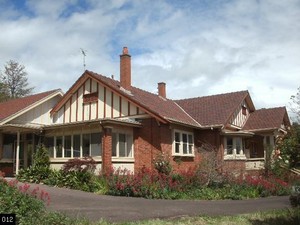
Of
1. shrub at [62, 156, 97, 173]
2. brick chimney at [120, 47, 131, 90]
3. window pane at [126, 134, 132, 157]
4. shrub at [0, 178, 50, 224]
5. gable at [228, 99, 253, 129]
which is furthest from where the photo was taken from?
gable at [228, 99, 253, 129]

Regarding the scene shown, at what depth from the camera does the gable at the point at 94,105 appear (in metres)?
25.6

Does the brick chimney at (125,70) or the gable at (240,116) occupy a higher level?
the brick chimney at (125,70)

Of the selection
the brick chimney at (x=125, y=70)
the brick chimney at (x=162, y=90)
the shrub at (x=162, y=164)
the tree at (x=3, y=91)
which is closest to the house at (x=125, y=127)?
the brick chimney at (x=125, y=70)

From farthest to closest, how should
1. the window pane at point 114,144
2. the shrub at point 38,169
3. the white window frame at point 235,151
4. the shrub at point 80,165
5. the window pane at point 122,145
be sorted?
the white window frame at point 235,151
the window pane at point 122,145
the window pane at point 114,144
the shrub at point 38,169
the shrub at point 80,165

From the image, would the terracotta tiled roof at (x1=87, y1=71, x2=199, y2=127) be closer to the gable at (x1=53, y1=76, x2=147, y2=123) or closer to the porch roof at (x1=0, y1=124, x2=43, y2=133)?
the gable at (x1=53, y1=76, x2=147, y2=123)

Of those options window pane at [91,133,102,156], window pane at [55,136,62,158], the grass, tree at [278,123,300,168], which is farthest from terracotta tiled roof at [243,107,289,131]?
tree at [278,123,300,168]

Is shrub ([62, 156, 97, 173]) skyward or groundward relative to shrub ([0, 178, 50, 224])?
skyward

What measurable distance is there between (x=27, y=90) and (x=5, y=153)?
3116cm

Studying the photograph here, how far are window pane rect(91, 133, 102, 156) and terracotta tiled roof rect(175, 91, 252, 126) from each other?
8.26 metres

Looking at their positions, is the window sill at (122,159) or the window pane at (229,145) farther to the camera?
the window pane at (229,145)

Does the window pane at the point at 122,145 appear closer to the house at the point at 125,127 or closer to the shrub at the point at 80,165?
the house at the point at 125,127

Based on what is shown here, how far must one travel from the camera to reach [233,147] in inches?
1154

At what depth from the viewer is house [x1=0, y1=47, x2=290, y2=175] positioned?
78.6 feet

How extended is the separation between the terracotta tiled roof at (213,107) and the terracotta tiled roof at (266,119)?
2214mm
